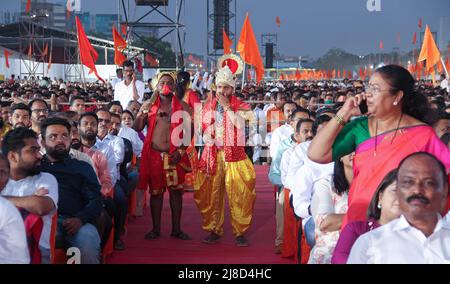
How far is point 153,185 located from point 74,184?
216cm

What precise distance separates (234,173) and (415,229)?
4128mm

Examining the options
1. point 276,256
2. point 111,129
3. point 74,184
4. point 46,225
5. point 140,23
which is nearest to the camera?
point 46,225

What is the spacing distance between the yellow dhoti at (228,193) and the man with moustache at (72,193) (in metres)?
1.98

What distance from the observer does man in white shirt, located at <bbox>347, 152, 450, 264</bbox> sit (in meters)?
2.74

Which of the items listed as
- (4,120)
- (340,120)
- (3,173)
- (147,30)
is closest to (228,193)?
(4,120)

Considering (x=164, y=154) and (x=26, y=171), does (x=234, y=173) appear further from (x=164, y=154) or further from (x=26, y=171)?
(x=26, y=171)

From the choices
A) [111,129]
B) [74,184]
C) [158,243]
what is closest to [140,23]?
[111,129]

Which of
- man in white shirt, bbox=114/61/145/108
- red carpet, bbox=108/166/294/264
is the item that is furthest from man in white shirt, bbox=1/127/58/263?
man in white shirt, bbox=114/61/145/108

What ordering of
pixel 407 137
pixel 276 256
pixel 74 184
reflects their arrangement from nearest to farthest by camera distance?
pixel 407 137 < pixel 74 184 < pixel 276 256

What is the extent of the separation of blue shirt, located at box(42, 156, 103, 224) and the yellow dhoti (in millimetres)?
1986

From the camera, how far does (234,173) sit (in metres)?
6.85

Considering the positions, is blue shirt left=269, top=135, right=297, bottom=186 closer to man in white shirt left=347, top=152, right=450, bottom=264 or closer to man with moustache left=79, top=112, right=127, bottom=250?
man with moustache left=79, top=112, right=127, bottom=250

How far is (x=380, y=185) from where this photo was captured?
→ 10.6 feet

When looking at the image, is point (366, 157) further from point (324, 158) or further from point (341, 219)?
point (341, 219)
